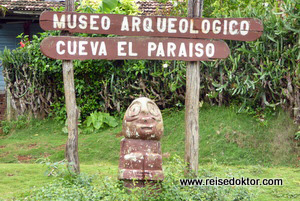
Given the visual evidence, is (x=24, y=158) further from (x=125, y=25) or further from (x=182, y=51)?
(x=182, y=51)

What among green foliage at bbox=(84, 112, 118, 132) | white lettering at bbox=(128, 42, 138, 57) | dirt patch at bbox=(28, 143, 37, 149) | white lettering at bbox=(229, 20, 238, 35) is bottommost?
dirt patch at bbox=(28, 143, 37, 149)

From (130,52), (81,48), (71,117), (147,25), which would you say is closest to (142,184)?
(71,117)

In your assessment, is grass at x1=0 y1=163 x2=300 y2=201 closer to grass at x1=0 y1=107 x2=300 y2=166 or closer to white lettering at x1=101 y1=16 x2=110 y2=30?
grass at x1=0 y1=107 x2=300 y2=166

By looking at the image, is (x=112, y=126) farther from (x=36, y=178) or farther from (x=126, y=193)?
(x=126, y=193)

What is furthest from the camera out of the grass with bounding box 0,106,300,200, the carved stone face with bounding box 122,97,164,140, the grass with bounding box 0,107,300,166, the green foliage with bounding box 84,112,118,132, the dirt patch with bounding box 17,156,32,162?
the green foliage with bounding box 84,112,118,132

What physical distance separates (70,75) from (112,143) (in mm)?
3750

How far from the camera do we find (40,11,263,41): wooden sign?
670 cm

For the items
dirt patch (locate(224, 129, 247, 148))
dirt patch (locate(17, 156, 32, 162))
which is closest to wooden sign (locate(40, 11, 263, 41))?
dirt patch (locate(224, 129, 247, 148))

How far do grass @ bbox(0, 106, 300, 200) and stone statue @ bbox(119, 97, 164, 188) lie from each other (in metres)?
1.72

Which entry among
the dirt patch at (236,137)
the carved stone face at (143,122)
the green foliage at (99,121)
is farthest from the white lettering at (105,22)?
the green foliage at (99,121)

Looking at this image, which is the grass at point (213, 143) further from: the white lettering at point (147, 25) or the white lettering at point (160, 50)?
the white lettering at point (147, 25)

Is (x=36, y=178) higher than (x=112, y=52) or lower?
lower

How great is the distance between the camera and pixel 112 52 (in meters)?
6.70

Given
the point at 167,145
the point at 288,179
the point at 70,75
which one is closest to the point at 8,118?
the point at 167,145
